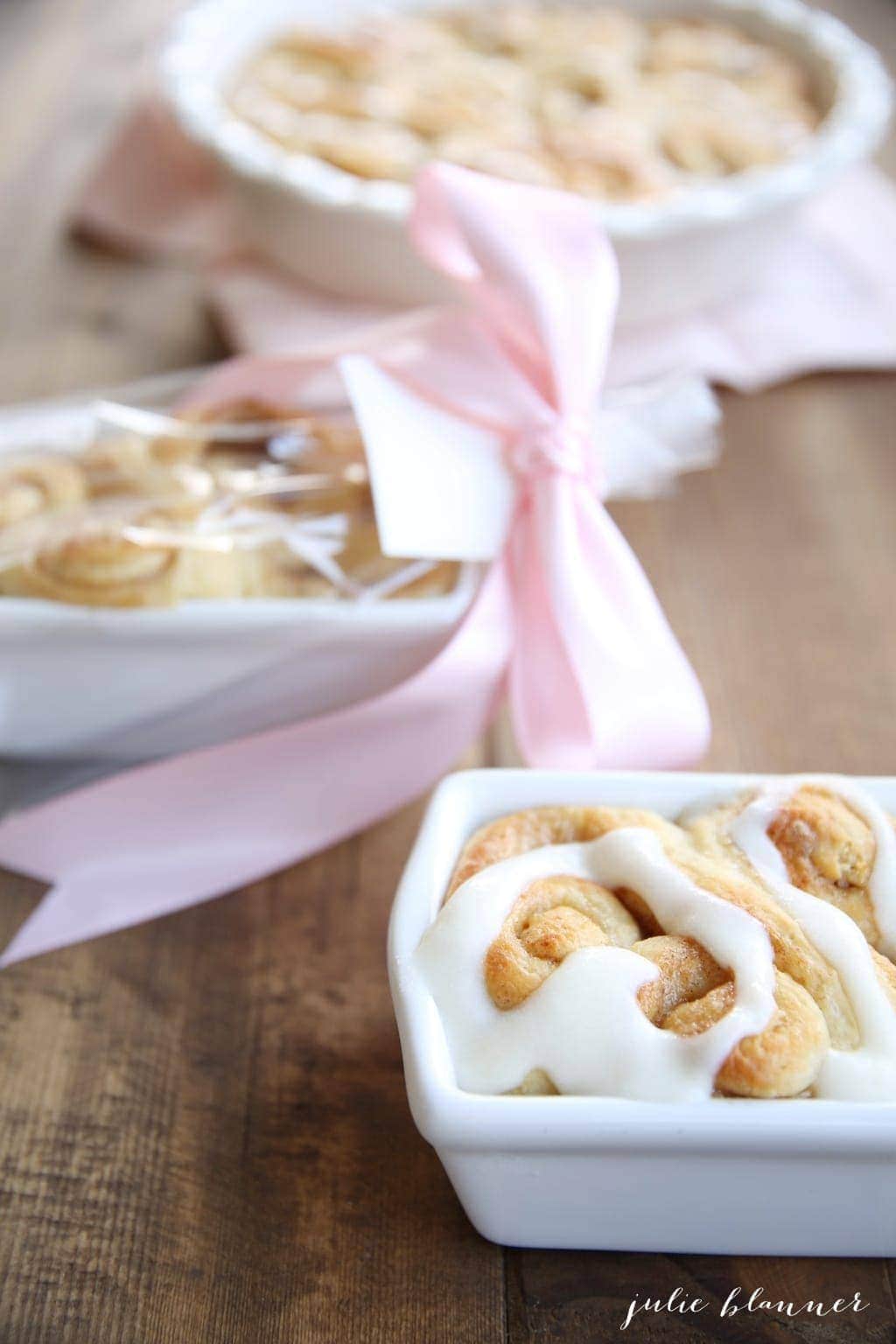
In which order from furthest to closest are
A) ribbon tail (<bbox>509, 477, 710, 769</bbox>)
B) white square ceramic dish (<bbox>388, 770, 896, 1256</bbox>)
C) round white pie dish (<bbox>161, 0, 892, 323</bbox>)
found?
round white pie dish (<bbox>161, 0, 892, 323</bbox>) < ribbon tail (<bbox>509, 477, 710, 769</bbox>) < white square ceramic dish (<bbox>388, 770, 896, 1256</bbox>)

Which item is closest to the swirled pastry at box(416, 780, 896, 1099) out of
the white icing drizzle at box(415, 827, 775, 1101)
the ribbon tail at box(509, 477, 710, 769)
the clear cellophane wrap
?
the white icing drizzle at box(415, 827, 775, 1101)

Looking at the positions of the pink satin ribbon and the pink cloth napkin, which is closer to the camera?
the pink satin ribbon

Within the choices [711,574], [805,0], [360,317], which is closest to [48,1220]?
[711,574]

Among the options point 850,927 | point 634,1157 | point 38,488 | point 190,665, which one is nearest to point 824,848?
point 850,927

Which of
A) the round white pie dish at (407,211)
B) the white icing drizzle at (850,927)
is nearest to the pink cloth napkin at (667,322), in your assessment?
the round white pie dish at (407,211)

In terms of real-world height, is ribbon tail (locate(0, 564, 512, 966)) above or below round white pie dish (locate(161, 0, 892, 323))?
below

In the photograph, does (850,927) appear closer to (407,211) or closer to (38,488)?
(38,488)

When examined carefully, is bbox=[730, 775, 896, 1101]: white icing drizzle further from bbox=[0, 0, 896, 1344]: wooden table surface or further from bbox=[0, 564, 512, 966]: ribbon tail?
bbox=[0, 564, 512, 966]: ribbon tail
